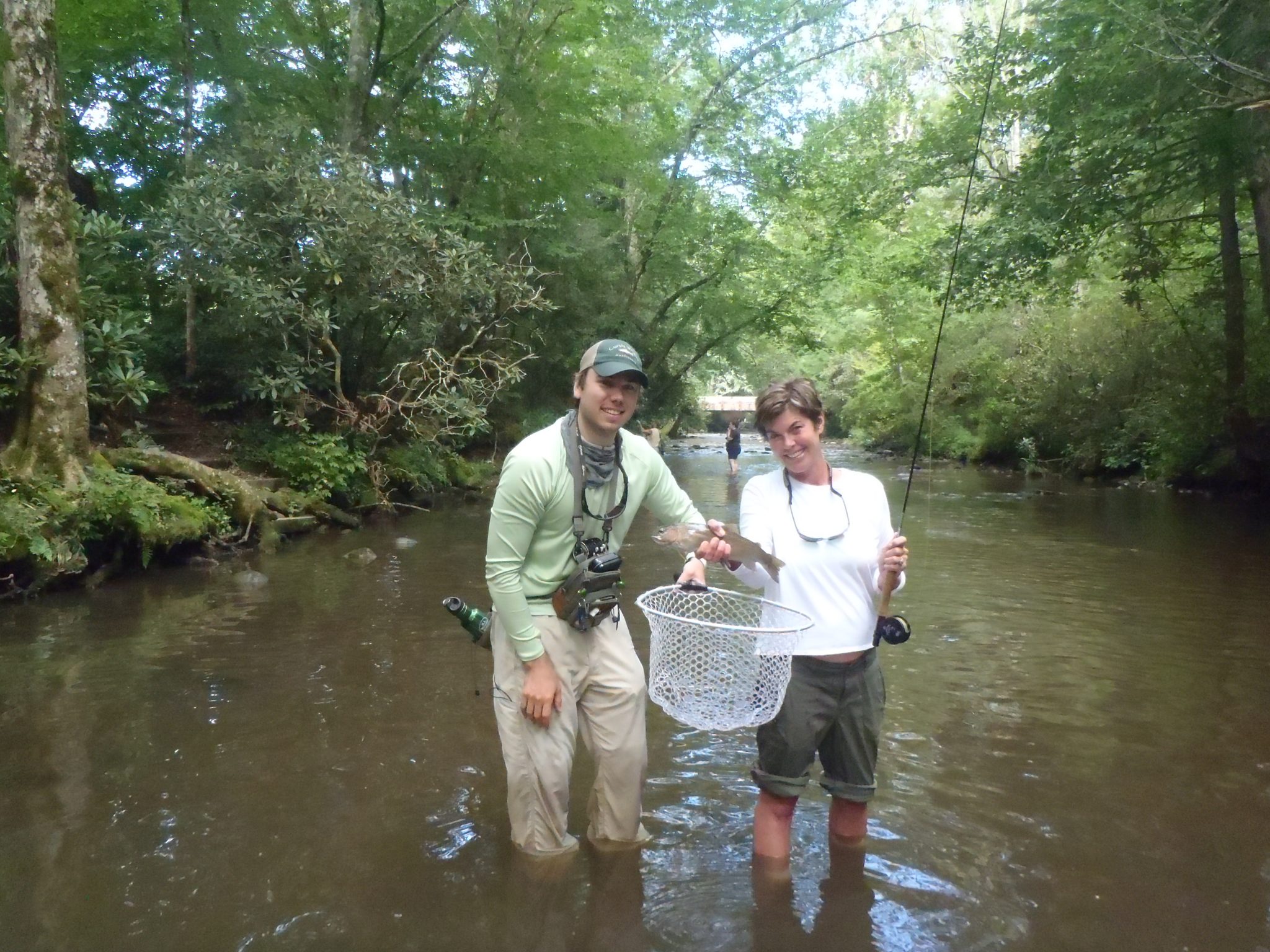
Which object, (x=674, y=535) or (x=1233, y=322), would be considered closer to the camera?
(x=674, y=535)

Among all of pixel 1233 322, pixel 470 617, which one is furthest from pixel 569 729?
pixel 1233 322

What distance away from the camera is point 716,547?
123 inches

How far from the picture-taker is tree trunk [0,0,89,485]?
30.5 ft

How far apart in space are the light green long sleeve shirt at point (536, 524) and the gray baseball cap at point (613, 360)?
0.25 m

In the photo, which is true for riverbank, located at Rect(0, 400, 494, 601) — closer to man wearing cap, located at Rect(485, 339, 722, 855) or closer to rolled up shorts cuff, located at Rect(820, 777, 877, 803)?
man wearing cap, located at Rect(485, 339, 722, 855)

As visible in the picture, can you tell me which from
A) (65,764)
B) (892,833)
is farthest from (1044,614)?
(65,764)

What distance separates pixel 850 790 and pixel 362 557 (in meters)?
8.71

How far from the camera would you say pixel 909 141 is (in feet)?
58.7

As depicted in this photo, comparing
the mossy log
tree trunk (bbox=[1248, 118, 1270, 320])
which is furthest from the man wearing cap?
tree trunk (bbox=[1248, 118, 1270, 320])

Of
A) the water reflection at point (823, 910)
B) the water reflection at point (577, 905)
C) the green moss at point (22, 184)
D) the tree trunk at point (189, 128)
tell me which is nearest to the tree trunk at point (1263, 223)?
the water reflection at point (823, 910)

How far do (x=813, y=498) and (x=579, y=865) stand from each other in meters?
1.63

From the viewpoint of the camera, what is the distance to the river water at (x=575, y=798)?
11.0 feet

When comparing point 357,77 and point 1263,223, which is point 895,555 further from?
point 357,77

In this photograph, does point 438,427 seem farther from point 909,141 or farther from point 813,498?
point 813,498
